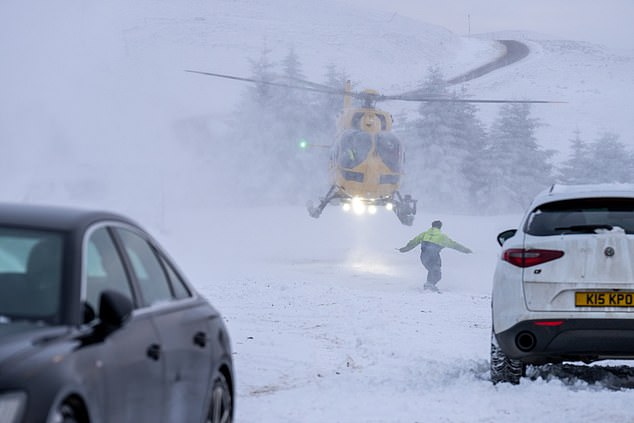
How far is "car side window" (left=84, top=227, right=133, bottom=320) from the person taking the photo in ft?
16.3

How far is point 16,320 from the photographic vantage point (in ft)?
14.9

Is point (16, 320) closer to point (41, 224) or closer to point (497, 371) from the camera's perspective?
point (41, 224)

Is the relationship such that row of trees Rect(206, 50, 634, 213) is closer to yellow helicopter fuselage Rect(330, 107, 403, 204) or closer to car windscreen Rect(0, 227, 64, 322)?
yellow helicopter fuselage Rect(330, 107, 403, 204)

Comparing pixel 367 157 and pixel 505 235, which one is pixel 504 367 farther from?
pixel 367 157

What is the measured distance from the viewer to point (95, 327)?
182 inches

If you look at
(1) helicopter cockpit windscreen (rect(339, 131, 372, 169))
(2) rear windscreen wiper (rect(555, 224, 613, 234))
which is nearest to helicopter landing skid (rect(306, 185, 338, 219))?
(1) helicopter cockpit windscreen (rect(339, 131, 372, 169))

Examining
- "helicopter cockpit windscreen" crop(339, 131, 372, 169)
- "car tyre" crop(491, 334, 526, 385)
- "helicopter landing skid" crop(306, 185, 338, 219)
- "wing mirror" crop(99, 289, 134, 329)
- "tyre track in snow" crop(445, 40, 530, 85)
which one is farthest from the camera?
"tyre track in snow" crop(445, 40, 530, 85)

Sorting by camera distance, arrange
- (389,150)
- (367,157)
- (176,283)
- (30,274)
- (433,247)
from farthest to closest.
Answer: (389,150) → (367,157) → (433,247) → (176,283) → (30,274)

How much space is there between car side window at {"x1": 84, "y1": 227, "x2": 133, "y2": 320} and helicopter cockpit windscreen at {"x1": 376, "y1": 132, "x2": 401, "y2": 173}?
28.7 metres

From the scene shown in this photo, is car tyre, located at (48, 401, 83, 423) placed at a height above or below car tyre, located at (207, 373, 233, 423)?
above

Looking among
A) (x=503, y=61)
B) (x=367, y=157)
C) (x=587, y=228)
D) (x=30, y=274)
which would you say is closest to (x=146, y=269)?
(x=30, y=274)

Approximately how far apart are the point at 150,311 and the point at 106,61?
104835 mm

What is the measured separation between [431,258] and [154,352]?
22.6 metres

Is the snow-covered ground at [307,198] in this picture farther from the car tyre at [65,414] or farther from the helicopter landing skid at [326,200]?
the car tyre at [65,414]
